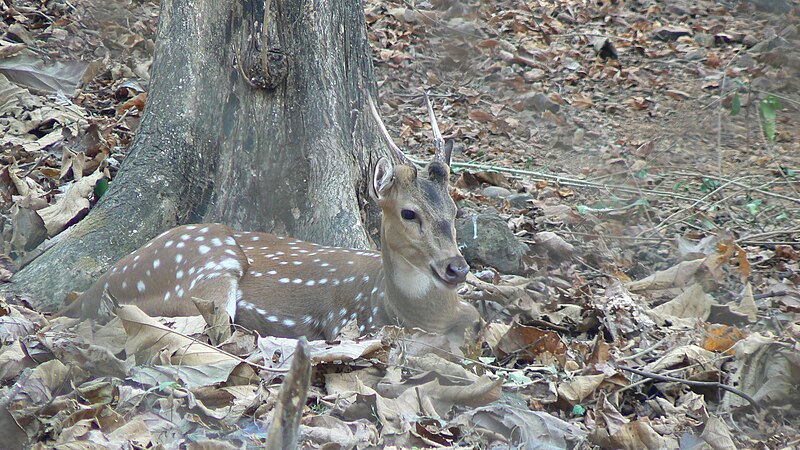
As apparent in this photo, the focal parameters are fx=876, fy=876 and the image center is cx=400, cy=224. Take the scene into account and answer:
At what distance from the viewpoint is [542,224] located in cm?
729

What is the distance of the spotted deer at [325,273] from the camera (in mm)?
5094

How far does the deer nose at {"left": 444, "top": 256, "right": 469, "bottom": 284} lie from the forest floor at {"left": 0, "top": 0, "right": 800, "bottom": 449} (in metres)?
0.34

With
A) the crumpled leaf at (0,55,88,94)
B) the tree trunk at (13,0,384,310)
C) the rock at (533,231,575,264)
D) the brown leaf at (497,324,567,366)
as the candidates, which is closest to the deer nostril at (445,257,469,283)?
the brown leaf at (497,324,567,366)

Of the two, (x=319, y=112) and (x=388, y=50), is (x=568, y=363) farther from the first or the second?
(x=388, y=50)

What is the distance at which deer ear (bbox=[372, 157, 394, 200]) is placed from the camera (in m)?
5.10

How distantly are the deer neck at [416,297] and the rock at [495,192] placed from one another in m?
2.70

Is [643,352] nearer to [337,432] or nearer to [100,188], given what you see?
[337,432]

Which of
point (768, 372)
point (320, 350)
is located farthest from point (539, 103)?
point (320, 350)

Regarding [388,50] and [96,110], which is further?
[388,50]

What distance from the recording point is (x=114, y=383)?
12.4 feet

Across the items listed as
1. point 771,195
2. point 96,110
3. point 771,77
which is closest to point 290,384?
point 771,195

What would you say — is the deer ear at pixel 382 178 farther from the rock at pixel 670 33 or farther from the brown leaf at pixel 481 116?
the rock at pixel 670 33

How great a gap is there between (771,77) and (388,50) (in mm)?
4459

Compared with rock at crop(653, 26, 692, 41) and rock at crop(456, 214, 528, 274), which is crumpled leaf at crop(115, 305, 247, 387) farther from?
rock at crop(653, 26, 692, 41)
